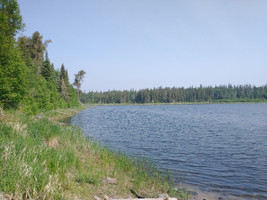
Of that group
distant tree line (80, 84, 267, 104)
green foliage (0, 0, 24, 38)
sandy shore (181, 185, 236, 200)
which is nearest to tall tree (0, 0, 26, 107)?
green foliage (0, 0, 24, 38)

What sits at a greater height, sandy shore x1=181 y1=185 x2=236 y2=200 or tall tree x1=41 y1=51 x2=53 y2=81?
tall tree x1=41 y1=51 x2=53 y2=81

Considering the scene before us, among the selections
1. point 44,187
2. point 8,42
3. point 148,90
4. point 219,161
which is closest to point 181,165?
point 219,161

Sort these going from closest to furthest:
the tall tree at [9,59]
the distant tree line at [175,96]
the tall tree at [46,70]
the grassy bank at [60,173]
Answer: the grassy bank at [60,173] < the tall tree at [9,59] < the tall tree at [46,70] < the distant tree line at [175,96]

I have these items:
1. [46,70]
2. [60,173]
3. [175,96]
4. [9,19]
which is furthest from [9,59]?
[175,96]

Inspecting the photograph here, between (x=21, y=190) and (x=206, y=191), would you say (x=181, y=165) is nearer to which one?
(x=206, y=191)

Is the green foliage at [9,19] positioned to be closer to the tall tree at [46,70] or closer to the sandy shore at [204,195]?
the sandy shore at [204,195]

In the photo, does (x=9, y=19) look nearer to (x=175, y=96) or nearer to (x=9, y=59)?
(x=9, y=59)

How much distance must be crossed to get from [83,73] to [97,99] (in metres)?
104

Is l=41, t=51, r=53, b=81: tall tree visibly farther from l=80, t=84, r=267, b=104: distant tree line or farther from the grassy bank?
l=80, t=84, r=267, b=104: distant tree line

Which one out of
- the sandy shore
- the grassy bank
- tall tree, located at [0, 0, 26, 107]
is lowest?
the sandy shore

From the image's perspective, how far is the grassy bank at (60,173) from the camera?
5.76m

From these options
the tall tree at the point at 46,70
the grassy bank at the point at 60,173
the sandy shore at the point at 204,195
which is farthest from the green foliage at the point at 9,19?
the tall tree at the point at 46,70

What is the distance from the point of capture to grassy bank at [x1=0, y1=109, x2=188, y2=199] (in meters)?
5.76

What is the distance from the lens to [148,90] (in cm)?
17988
